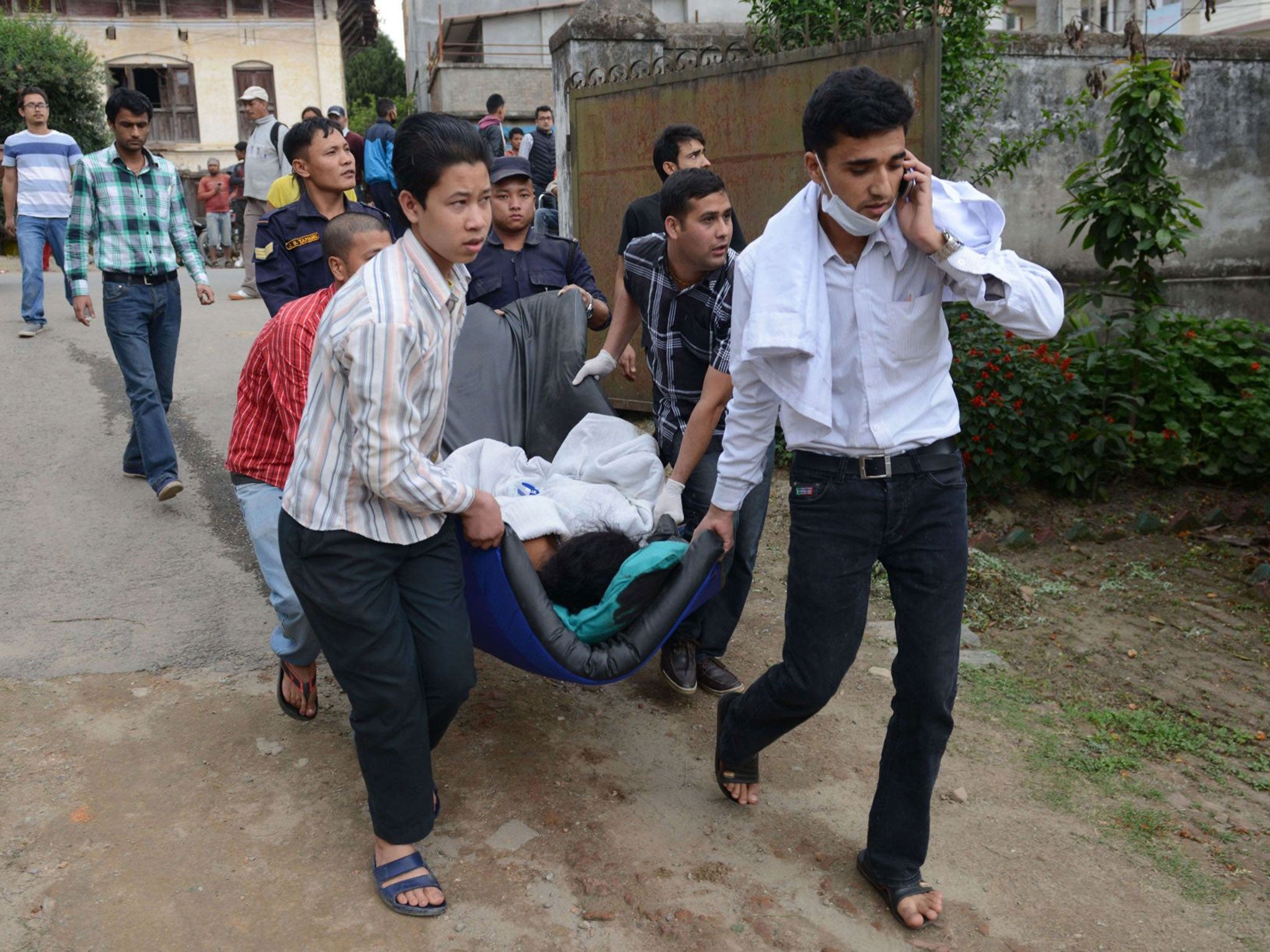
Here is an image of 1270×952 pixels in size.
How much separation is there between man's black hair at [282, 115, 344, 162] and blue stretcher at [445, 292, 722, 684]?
907 mm

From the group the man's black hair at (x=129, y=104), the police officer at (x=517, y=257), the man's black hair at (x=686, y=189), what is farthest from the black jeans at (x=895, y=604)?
the man's black hair at (x=129, y=104)

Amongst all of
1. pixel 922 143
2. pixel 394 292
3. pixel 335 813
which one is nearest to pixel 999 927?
pixel 335 813

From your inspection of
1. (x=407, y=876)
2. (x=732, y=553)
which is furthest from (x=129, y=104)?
(x=407, y=876)

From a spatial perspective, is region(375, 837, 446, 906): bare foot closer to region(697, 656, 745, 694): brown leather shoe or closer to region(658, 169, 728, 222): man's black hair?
region(697, 656, 745, 694): brown leather shoe

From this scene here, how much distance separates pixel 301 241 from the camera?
4.15 meters

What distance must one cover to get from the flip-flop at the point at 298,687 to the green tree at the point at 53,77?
Result: 17.5m

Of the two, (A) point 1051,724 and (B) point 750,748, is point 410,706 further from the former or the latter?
(A) point 1051,724

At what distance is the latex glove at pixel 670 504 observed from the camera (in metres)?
3.39

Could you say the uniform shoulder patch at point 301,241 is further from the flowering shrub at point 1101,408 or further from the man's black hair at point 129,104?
the flowering shrub at point 1101,408

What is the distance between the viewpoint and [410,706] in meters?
2.59

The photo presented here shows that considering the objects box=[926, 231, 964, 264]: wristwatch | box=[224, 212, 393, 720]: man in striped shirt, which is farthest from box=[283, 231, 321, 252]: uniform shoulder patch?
box=[926, 231, 964, 264]: wristwatch

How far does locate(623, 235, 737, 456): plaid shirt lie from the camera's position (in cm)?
352

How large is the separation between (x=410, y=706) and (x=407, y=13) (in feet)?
100

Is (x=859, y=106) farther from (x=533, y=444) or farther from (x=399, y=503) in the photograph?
(x=533, y=444)
